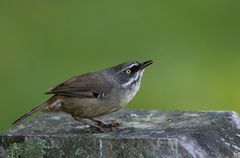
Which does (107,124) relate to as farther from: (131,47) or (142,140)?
(131,47)

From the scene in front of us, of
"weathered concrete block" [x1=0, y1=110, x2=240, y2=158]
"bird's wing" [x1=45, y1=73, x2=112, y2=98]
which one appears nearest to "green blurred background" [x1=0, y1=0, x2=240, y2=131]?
"bird's wing" [x1=45, y1=73, x2=112, y2=98]

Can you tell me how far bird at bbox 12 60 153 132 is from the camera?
7.76 metres

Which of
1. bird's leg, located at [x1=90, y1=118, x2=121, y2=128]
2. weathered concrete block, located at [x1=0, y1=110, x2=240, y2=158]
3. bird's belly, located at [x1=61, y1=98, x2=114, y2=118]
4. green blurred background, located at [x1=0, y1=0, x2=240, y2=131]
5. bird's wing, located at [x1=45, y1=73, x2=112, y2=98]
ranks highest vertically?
green blurred background, located at [x1=0, y1=0, x2=240, y2=131]

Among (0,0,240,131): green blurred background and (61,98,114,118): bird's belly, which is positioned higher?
(0,0,240,131): green blurred background

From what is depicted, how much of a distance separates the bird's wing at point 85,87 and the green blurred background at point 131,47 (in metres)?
3.98

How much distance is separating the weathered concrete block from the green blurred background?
16.5ft

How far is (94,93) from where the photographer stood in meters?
7.86

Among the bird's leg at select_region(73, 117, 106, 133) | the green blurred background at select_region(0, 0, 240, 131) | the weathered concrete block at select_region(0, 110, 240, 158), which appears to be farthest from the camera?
the green blurred background at select_region(0, 0, 240, 131)

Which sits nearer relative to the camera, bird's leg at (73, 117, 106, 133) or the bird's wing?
bird's leg at (73, 117, 106, 133)

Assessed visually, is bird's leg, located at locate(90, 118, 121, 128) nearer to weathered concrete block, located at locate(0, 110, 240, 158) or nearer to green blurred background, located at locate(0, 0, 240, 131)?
weathered concrete block, located at locate(0, 110, 240, 158)

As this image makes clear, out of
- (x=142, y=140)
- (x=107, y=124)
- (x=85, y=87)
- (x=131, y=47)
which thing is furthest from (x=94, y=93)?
(x=131, y=47)

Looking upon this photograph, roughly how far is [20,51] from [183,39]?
2.90 m

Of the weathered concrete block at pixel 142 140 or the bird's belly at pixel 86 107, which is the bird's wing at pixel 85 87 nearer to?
the bird's belly at pixel 86 107

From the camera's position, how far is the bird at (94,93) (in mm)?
7758
